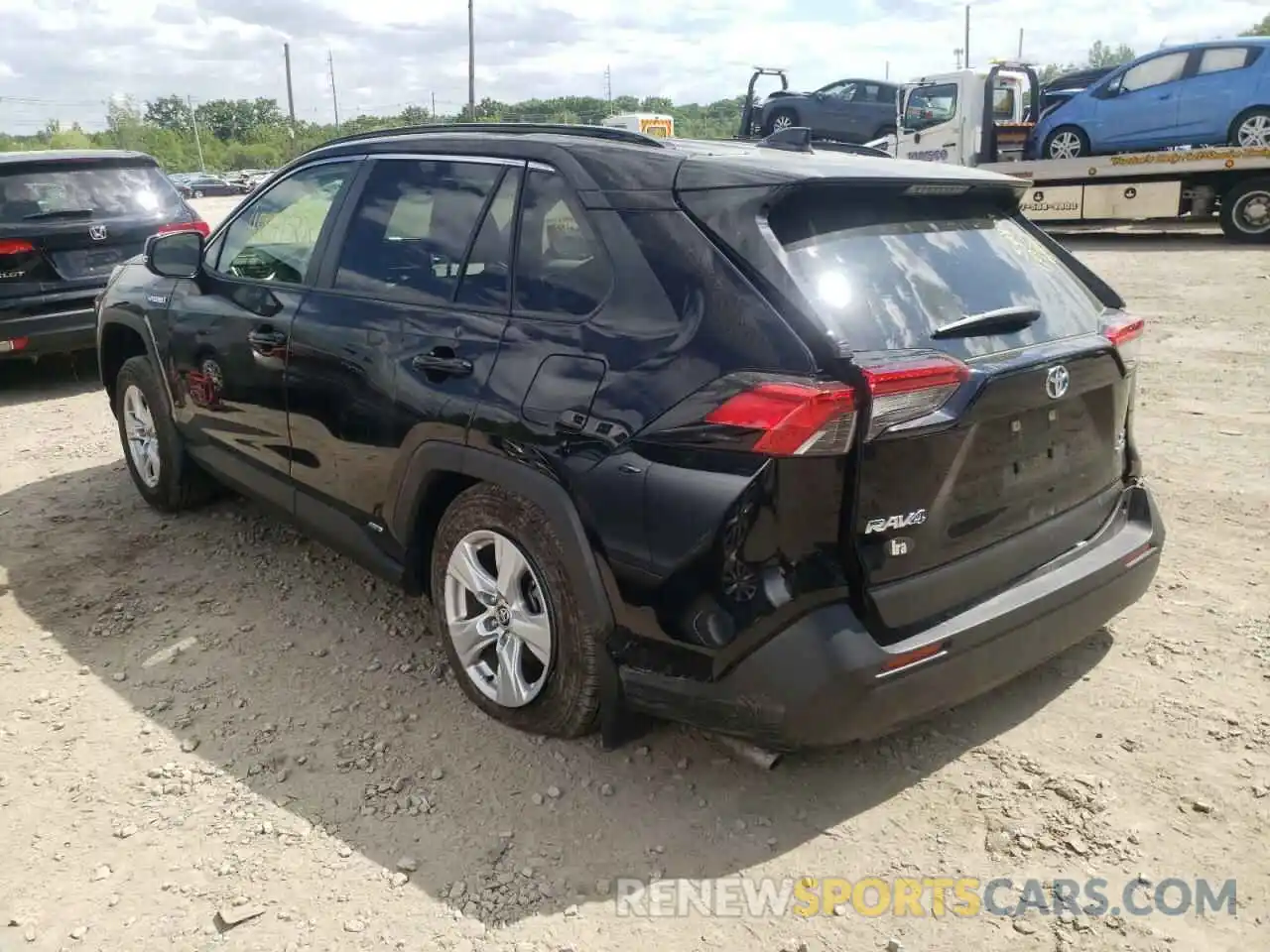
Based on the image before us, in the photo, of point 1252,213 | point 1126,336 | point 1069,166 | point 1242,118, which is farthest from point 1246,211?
point 1126,336

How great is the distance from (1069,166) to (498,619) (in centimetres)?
1483

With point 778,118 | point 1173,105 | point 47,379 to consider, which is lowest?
point 47,379

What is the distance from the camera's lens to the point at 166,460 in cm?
483

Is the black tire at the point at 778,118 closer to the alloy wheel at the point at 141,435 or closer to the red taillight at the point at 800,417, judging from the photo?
the alloy wheel at the point at 141,435

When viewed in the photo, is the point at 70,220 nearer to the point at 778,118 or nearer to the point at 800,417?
the point at 800,417

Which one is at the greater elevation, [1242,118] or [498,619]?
[1242,118]

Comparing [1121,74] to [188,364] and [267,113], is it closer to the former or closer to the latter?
[188,364]

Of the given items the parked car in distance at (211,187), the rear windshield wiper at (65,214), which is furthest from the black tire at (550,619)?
the parked car in distance at (211,187)

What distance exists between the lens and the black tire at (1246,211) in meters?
13.9

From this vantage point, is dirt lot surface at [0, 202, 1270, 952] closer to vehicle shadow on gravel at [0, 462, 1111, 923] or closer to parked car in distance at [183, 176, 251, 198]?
vehicle shadow on gravel at [0, 462, 1111, 923]

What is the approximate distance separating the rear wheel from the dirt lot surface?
12.4m

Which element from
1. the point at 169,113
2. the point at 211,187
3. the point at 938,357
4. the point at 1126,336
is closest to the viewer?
the point at 938,357

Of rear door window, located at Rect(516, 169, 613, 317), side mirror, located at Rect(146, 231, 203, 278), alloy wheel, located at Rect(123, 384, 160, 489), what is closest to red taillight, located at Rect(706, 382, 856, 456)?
rear door window, located at Rect(516, 169, 613, 317)

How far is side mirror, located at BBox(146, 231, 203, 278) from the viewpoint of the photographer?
4340 mm
